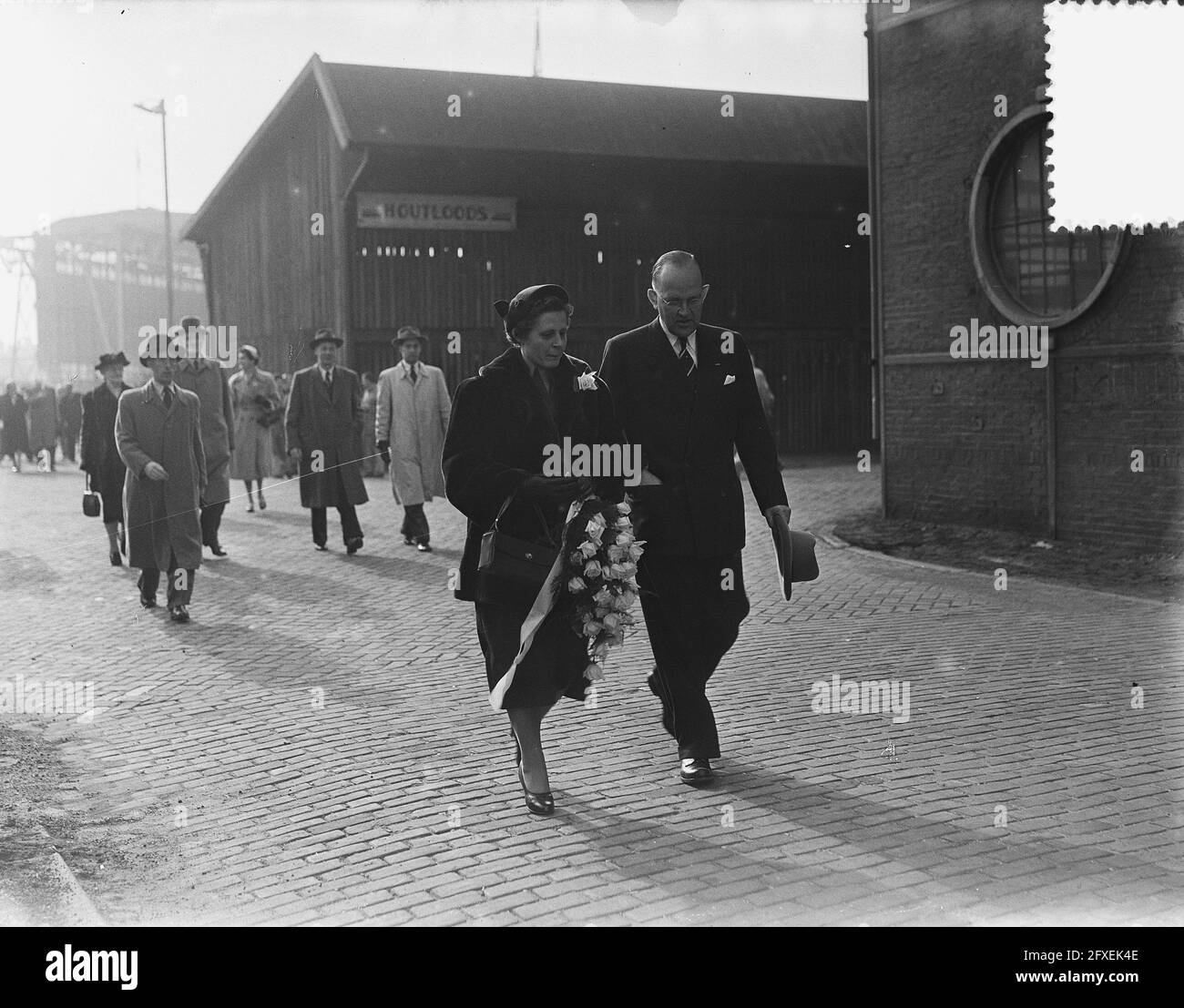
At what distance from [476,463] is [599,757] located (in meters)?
1.55

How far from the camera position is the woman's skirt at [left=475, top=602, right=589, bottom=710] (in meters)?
5.46

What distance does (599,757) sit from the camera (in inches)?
248

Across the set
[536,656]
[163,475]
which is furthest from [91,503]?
[536,656]

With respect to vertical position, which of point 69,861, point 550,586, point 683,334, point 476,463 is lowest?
point 69,861

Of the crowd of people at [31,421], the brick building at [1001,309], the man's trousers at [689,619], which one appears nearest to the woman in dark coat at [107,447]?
the brick building at [1001,309]

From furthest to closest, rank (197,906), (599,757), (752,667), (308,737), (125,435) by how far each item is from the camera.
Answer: (125,435) < (752,667) < (308,737) < (599,757) < (197,906)

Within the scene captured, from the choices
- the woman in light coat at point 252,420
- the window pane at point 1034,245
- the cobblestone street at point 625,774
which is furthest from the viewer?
the woman in light coat at point 252,420

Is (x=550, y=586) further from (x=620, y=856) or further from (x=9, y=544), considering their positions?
(x=9, y=544)

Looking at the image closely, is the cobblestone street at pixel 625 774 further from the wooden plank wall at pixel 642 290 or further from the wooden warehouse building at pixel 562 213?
the wooden plank wall at pixel 642 290

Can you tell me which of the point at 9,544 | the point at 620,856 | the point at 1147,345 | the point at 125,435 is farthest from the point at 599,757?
the point at 9,544

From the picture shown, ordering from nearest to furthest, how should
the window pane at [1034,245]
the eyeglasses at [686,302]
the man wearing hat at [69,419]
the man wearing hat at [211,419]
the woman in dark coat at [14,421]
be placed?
1. the eyeglasses at [686,302]
2. the window pane at [1034,245]
3. the man wearing hat at [211,419]
4. the woman in dark coat at [14,421]
5. the man wearing hat at [69,419]

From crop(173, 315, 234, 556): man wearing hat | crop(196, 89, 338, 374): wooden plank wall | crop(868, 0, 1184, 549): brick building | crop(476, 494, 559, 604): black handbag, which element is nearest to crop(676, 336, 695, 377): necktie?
crop(476, 494, 559, 604): black handbag

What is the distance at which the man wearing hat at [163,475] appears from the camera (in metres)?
10.2

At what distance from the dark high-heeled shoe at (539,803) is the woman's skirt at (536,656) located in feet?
1.02
